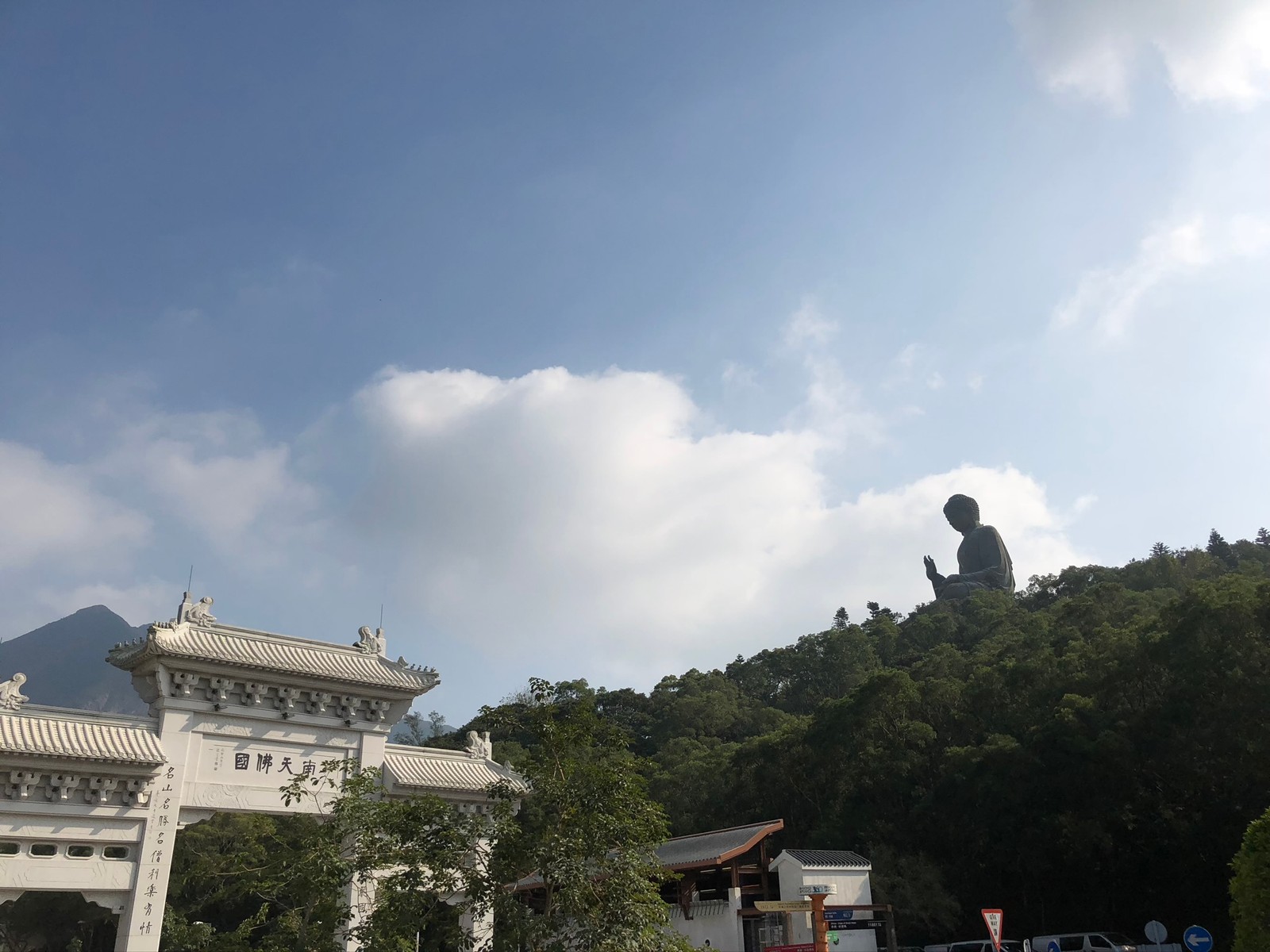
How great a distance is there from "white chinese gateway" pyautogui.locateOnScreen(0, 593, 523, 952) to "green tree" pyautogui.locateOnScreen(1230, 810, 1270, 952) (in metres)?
10.5

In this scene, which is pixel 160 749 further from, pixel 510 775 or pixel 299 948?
pixel 510 775

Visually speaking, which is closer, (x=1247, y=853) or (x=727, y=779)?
(x=1247, y=853)

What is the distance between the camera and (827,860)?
24.7m

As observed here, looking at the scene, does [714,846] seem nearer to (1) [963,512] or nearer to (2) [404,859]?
(2) [404,859]

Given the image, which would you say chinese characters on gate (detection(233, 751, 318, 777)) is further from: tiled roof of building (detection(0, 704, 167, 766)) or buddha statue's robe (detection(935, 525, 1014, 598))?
buddha statue's robe (detection(935, 525, 1014, 598))

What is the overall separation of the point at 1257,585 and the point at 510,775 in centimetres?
2121

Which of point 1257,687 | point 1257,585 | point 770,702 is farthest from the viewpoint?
point 770,702

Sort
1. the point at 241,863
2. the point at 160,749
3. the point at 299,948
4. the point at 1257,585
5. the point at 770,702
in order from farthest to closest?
the point at 770,702 → the point at 241,863 → the point at 1257,585 → the point at 160,749 → the point at 299,948

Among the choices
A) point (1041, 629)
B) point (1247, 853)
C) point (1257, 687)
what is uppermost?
point (1041, 629)

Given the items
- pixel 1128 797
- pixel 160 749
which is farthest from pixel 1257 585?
pixel 160 749

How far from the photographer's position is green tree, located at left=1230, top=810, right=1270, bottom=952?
1231 centimetres

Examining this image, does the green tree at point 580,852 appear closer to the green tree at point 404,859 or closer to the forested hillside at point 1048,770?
the green tree at point 404,859

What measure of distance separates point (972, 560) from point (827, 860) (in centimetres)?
5060

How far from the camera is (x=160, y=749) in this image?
15438mm
